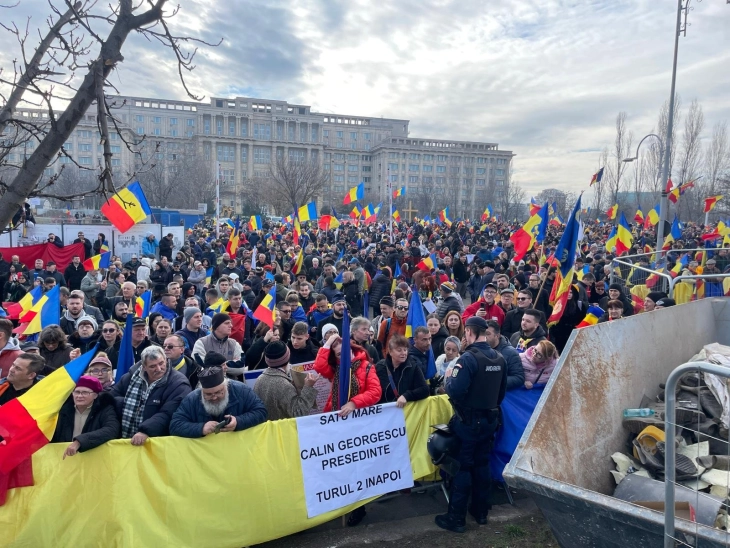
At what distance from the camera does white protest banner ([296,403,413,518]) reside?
15.2ft

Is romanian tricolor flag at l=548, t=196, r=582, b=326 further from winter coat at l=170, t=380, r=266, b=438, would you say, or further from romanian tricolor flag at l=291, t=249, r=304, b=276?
romanian tricolor flag at l=291, t=249, r=304, b=276

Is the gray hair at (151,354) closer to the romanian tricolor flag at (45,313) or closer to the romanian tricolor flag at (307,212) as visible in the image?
the romanian tricolor flag at (45,313)

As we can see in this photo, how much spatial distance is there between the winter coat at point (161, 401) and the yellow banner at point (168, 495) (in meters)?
0.15

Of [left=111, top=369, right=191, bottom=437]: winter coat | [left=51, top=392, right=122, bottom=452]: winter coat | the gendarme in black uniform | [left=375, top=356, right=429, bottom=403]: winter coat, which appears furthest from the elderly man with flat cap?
the gendarme in black uniform

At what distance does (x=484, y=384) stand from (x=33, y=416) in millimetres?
3622

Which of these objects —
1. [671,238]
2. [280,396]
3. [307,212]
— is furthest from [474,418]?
[671,238]

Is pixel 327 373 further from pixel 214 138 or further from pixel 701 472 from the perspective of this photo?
pixel 214 138

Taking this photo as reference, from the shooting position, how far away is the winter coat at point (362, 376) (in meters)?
4.91

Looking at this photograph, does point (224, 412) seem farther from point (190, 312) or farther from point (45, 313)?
point (45, 313)

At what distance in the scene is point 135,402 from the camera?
4480mm

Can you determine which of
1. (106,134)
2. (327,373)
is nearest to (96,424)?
(327,373)

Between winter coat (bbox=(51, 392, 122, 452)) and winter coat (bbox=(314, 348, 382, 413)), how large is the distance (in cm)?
192

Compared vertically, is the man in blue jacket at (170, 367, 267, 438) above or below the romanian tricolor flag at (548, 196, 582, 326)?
below

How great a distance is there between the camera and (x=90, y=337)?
674 centimetres
